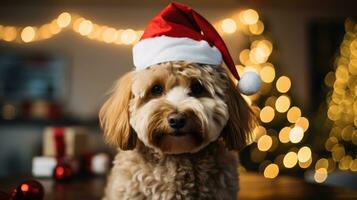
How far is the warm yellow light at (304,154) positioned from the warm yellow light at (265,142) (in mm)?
286

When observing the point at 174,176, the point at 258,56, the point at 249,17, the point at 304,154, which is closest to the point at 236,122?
the point at 174,176

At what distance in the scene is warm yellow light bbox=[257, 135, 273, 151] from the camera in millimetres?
3644

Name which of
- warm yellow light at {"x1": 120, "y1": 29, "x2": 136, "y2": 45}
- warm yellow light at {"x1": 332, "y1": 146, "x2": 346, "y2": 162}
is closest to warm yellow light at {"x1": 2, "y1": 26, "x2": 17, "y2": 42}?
A: warm yellow light at {"x1": 120, "y1": 29, "x2": 136, "y2": 45}

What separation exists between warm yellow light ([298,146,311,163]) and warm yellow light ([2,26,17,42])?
10.7 feet

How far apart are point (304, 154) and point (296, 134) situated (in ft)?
0.61

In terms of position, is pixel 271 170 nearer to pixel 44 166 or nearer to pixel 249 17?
pixel 249 17

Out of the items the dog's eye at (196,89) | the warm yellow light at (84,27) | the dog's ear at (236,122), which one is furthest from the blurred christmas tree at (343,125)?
the dog's eye at (196,89)

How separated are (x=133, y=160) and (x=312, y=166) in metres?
3.05

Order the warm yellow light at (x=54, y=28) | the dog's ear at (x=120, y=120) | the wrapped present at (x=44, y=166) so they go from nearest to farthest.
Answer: the dog's ear at (x=120, y=120) → the wrapped present at (x=44, y=166) → the warm yellow light at (x=54, y=28)

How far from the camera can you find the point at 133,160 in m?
1.05

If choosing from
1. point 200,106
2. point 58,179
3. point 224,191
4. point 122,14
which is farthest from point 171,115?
point 122,14

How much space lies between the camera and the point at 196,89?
1054 millimetres

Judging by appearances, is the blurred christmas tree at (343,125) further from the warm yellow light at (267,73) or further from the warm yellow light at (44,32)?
the warm yellow light at (44,32)

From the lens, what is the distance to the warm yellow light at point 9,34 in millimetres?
4895
